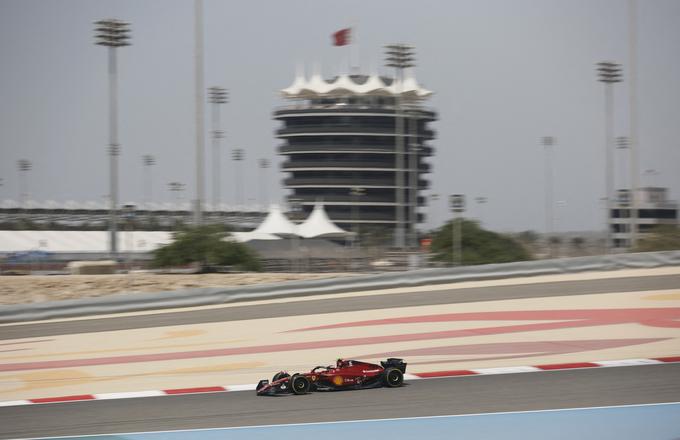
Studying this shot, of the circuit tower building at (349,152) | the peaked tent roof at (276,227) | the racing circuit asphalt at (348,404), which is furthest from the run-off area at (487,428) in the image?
the circuit tower building at (349,152)

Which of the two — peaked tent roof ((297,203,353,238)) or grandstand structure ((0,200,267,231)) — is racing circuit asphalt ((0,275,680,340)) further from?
grandstand structure ((0,200,267,231))

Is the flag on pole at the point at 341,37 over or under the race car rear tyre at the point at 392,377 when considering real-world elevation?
over

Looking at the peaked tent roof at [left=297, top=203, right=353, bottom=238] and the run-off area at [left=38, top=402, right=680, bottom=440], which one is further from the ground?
the peaked tent roof at [left=297, top=203, right=353, bottom=238]

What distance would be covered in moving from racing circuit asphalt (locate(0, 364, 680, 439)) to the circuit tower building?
272ft

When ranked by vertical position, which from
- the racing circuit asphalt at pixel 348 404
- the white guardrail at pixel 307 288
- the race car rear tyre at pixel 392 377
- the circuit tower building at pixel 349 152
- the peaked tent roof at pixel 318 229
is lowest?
the racing circuit asphalt at pixel 348 404

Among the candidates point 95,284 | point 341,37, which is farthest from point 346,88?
point 95,284

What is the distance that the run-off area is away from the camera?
926cm

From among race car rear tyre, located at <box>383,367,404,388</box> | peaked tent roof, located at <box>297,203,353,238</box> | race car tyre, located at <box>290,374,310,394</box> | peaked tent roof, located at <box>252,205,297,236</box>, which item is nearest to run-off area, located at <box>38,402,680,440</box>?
race car tyre, located at <box>290,374,310,394</box>

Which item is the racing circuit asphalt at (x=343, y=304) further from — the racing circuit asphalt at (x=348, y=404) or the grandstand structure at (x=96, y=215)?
the grandstand structure at (x=96, y=215)

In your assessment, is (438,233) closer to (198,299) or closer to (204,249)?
(204,249)

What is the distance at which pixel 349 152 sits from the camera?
319 ft

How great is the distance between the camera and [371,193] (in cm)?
9731

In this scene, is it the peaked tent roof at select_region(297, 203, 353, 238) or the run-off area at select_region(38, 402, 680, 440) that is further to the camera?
the peaked tent roof at select_region(297, 203, 353, 238)

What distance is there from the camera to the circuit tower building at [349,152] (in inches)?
3824
